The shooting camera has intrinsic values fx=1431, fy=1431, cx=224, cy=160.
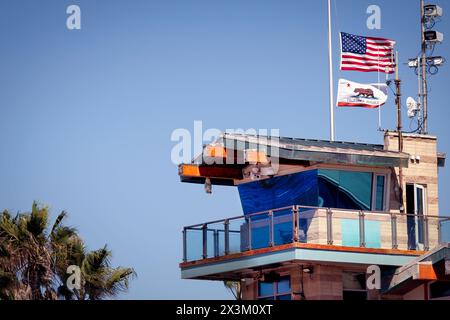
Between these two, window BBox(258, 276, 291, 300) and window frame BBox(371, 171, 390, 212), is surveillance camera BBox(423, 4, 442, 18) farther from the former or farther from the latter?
window BBox(258, 276, 291, 300)

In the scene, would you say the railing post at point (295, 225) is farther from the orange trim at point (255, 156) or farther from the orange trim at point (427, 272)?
the orange trim at point (427, 272)

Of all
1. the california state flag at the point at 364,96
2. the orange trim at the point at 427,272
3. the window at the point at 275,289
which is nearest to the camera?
the orange trim at the point at 427,272

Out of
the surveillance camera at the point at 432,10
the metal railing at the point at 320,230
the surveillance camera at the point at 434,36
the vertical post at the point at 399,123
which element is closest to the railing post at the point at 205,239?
the metal railing at the point at 320,230

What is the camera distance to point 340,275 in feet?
150

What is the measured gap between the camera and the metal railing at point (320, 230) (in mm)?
44844

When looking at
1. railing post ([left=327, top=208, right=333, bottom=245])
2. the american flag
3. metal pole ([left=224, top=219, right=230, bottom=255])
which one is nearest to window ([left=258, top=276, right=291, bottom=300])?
metal pole ([left=224, top=219, right=230, bottom=255])

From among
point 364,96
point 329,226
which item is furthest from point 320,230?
point 364,96

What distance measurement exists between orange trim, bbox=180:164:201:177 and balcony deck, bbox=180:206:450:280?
6.20 ft

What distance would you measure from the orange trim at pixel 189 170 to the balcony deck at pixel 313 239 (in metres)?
1.89

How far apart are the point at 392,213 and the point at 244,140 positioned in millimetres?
5340

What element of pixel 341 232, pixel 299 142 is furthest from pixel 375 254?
pixel 299 142

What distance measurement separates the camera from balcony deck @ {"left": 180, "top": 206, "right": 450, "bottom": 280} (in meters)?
44.6

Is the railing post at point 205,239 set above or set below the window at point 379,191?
below
